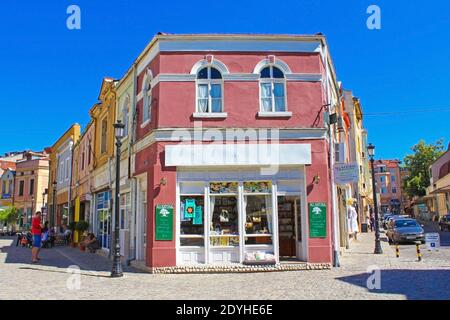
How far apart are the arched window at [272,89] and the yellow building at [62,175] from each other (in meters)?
19.0

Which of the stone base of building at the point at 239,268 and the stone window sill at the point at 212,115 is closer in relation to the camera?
the stone base of building at the point at 239,268

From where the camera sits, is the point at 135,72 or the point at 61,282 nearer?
the point at 61,282

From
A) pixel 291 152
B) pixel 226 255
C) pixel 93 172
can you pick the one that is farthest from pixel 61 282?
pixel 93 172

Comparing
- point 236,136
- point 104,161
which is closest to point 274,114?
point 236,136

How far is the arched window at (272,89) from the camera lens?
14.3m

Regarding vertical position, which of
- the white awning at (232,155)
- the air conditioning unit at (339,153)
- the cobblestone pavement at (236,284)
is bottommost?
the cobblestone pavement at (236,284)

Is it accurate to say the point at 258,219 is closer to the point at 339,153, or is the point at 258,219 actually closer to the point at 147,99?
the point at 339,153

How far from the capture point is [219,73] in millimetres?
14328

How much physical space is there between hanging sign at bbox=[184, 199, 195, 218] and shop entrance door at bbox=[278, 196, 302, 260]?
9.59 ft

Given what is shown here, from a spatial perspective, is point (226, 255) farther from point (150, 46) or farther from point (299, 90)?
point (150, 46)

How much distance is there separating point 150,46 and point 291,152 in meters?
6.13

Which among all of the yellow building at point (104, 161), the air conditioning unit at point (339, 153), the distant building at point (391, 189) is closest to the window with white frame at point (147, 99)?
the yellow building at point (104, 161)

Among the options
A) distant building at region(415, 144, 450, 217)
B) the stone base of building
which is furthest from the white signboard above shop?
distant building at region(415, 144, 450, 217)

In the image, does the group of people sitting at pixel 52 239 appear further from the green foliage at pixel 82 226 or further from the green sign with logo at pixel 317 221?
the green sign with logo at pixel 317 221
